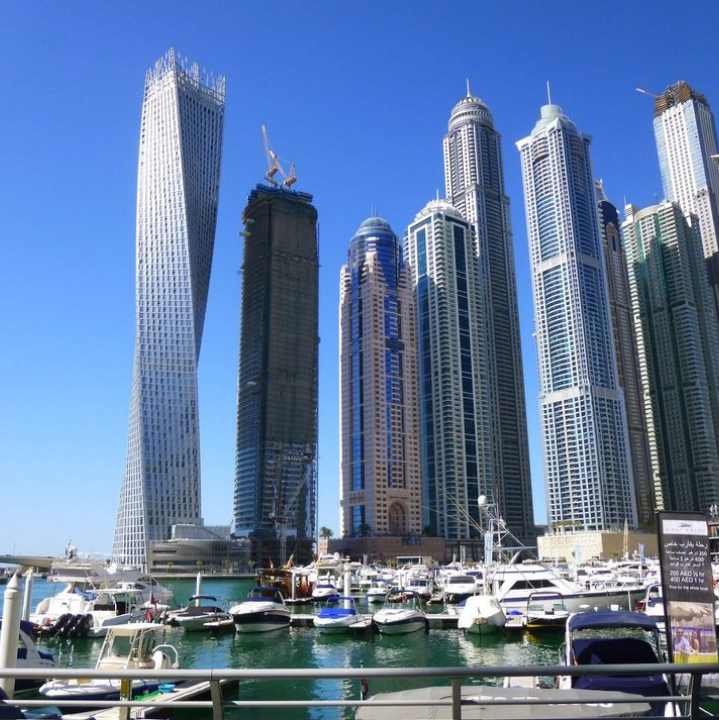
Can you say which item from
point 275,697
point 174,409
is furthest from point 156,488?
point 275,697

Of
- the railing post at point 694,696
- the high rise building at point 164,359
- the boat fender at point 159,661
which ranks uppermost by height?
the high rise building at point 164,359

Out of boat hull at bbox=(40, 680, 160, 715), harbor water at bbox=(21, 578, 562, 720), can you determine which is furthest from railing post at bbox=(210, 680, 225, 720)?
harbor water at bbox=(21, 578, 562, 720)

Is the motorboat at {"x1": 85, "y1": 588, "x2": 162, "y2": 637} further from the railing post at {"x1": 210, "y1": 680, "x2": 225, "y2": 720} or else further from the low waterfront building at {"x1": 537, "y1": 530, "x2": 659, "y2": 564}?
the low waterfront building at {"x1": 537, "y1": 530, "x2": 659, "y2": 564}

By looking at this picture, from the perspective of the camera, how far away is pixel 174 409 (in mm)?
176750

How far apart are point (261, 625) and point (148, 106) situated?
181 metres

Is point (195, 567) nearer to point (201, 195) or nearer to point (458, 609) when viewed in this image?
point (201, 195)

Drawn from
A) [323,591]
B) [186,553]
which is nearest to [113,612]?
[323,591]

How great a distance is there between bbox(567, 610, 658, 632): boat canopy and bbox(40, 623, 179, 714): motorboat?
44.4ft

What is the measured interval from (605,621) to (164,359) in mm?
164507

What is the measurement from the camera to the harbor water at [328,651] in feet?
109

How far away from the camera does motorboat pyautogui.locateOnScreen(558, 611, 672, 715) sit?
1608 centimetres

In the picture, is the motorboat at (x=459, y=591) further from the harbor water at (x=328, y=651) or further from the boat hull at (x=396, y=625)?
the boat hull at (x=396, y=625)

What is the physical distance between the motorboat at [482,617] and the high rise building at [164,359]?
136 metres

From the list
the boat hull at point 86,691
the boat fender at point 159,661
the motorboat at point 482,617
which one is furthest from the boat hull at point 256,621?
the boat hull at point 86,691
